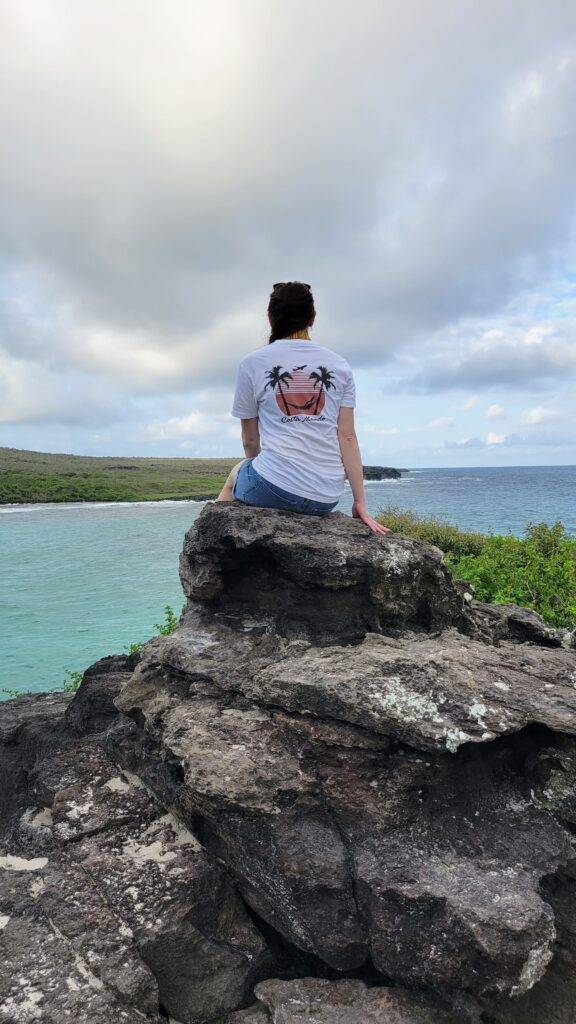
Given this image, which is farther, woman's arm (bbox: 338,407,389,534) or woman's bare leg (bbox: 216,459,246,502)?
woman's bare leg (bbox: 216,459,246,502)

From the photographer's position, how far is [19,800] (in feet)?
19.7

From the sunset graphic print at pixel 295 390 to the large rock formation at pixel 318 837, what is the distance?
1232 mm

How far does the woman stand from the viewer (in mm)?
6012

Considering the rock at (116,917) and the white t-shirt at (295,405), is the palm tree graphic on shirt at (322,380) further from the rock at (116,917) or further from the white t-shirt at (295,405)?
the rock at (116,917)

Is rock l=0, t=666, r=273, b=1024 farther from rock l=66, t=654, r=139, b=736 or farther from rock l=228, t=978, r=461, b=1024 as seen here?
rock l=66, t=654, r=139, b=736

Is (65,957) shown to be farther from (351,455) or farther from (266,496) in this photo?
(351,455)

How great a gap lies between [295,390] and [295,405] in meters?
0.15

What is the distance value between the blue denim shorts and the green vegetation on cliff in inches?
173

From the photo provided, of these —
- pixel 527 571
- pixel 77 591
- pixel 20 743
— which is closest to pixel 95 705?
pixel 20 743

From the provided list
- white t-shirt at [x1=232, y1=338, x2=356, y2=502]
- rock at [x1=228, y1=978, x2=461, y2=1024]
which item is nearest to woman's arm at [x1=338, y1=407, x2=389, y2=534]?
white t-shirt at [x1=232, y1=338, x2=356, y2=502]

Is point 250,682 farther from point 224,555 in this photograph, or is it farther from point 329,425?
point 329,425

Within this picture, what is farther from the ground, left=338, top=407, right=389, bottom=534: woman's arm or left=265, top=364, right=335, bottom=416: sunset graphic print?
left=265, top=364, right=335, bottom=416: sunset graphic print

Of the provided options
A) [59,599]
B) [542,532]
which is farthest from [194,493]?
[542,532]

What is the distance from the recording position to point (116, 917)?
4496mm
